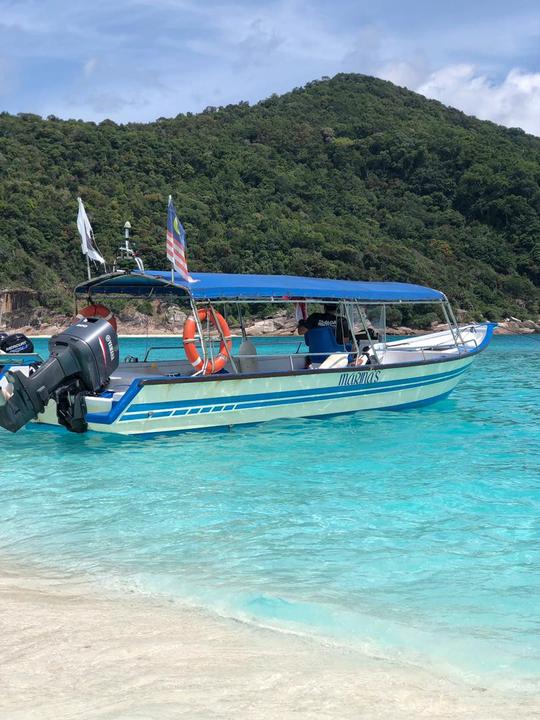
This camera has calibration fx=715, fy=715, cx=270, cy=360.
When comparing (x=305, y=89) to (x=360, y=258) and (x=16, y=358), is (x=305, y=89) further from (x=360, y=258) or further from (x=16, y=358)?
(x=16, y=358)

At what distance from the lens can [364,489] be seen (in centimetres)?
678

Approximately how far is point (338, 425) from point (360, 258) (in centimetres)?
5365

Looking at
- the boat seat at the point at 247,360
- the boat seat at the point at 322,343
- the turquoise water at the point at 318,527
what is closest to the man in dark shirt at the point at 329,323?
the boat seat at the point at 322,343

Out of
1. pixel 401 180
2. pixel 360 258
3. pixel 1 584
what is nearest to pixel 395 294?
pixel 1 584

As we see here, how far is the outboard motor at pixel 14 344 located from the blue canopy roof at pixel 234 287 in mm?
2660

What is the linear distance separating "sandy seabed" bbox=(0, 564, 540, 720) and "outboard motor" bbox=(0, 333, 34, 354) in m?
9.08

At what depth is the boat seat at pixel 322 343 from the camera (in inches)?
448

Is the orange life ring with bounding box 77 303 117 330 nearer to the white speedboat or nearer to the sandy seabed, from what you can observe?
the white speedboat

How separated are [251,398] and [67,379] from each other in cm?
253

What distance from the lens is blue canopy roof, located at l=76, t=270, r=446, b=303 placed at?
916cm

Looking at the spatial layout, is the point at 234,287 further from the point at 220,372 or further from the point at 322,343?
the point at 322,343

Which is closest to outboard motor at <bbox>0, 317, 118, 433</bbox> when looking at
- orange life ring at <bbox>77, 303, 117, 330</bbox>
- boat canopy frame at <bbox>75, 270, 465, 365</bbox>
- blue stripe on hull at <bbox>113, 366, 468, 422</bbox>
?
blue stripe on hull at <bbox>113, 366, 468, 422</bbox>

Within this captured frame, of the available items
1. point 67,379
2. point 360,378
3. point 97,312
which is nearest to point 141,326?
point 97,312

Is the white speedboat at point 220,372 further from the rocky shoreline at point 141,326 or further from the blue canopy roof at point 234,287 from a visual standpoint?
the rocky shoreline at point 141,326
